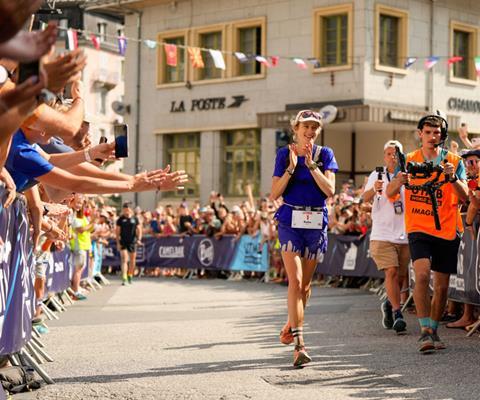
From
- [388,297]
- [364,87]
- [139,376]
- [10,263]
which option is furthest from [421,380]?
[364,87]

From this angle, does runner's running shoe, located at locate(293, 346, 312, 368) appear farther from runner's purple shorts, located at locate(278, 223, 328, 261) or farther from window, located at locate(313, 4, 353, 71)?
window, located at locate(313, 4, 353, 71)

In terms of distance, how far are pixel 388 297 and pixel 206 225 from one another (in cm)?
1752

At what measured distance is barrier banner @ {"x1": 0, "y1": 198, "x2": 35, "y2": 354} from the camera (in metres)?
7.08

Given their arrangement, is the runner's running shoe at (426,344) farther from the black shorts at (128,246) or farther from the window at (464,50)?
the window at (464,50)

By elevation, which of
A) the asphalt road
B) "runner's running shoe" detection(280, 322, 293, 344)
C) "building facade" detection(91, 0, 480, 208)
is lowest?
the asphalt road

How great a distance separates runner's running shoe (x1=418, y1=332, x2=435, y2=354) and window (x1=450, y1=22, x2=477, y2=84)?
28402 millimetres

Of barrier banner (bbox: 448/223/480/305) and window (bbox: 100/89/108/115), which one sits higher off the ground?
window (bbox: 100/89/108/115)

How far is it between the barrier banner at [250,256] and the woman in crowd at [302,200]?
1682 centimetres

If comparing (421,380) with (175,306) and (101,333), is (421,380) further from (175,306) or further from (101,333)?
(175,306)

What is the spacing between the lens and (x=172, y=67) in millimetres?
41125

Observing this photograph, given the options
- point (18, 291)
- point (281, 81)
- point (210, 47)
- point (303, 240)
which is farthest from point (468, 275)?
point (210, 47)

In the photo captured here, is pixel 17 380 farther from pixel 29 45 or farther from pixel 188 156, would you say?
pixel 188 156

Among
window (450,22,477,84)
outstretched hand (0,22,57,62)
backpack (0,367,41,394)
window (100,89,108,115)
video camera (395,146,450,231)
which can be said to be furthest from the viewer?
window (100,89,108,115)

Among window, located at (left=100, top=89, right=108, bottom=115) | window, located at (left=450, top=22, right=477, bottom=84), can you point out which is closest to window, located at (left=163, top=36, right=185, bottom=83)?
window, located at (left=450, top=22, right=477, bottom=84)
